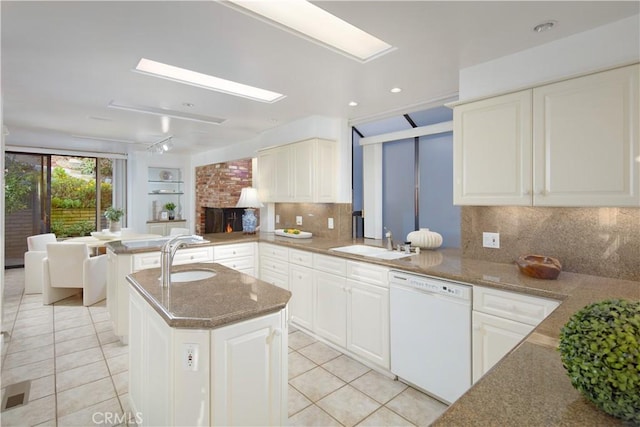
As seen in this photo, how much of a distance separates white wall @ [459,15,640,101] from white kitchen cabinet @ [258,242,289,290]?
2.39m

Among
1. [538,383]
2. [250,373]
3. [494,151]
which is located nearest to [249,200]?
[494,151]

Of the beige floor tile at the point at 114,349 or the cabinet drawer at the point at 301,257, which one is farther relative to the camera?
the cabinet drawer at the point at 301,257

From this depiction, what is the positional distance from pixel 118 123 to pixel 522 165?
14.9 feet

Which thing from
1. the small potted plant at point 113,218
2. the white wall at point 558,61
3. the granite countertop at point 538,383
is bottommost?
the granite countertop at point 538,383

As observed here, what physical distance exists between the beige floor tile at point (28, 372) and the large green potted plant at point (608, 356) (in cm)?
350

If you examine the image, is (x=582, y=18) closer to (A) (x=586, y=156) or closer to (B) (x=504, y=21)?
(B) (x=504, y=21)

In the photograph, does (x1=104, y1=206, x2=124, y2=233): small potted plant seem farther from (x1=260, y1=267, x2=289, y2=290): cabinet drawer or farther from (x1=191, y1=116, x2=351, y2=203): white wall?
(x1=191, y1=116, x2=351, y2=203): white wall

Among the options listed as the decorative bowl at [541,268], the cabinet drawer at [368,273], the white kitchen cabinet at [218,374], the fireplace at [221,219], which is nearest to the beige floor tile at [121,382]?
the white kitchen cabinet at [218,374]

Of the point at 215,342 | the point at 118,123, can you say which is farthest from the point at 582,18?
the point at 118,123

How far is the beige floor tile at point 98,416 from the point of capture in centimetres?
207

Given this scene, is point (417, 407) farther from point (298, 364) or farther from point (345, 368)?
point (298, 364)

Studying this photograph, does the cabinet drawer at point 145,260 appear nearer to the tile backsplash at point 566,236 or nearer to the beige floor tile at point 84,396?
the beige floor tile at point 84,396

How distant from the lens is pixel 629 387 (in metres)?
0.63

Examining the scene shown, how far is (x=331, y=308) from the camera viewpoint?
10.1ft
